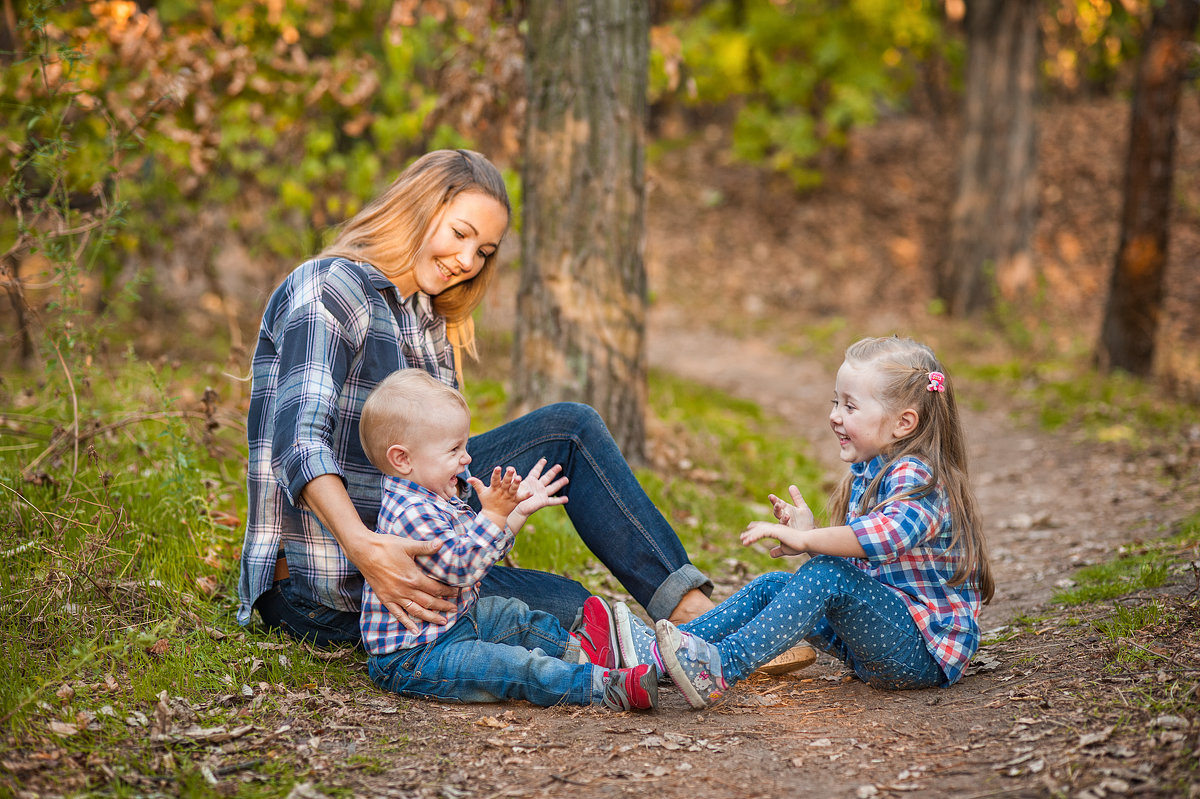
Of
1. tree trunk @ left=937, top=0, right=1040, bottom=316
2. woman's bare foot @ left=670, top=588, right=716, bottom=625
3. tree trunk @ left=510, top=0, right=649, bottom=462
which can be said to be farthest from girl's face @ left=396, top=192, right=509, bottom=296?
tree trunk @ left=937, top=0, right=1040, bottom=316

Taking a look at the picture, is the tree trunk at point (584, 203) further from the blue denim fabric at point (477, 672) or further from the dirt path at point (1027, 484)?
the blue denim fabric at point (477, 672)

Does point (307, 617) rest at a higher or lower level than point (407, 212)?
lower

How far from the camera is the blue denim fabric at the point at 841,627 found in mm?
2666

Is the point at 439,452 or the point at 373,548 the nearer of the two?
the point at 373,548

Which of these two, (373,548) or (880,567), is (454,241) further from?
(880,567)

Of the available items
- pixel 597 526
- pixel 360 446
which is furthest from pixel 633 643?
pixel 360 446

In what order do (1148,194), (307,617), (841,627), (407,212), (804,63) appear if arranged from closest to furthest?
1. (841,627)
2. (307,617)
3. (407,212)
4. (1148,194)
5. (804,63)

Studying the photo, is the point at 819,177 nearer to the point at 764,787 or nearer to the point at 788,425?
the point at 788,425

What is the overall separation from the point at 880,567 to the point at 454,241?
1.71m

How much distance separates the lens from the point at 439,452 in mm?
2672

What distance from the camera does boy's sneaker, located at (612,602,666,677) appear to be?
2770 mm

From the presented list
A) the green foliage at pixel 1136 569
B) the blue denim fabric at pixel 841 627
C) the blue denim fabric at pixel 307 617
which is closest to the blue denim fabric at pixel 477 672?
the blue denim fabric at pixel 307 617

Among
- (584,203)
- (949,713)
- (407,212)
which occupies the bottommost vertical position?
(949,713)

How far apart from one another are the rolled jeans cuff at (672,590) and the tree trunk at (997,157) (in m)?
8.81
